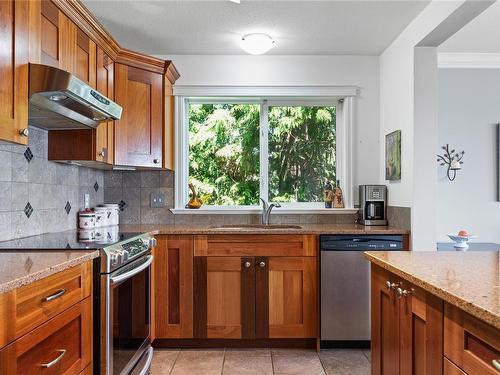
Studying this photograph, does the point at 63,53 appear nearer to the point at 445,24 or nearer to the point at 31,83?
the point at 31,83

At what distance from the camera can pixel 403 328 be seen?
1.42m

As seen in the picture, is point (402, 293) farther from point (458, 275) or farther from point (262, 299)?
point (262, 299)

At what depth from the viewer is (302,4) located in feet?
8.10

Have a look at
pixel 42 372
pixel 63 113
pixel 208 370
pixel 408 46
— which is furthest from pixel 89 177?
pixel 408 46

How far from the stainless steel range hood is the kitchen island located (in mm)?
1487

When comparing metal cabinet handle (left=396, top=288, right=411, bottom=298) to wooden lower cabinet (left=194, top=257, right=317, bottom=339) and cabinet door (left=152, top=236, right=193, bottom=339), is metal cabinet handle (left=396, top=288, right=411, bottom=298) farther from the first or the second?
cabinet door (left=152, top=236, right=193, bottom=339)

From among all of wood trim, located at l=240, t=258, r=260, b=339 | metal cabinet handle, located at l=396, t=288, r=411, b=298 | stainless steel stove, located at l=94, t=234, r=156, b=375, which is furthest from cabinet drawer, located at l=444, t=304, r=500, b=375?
wood trim, located at l=240, t=258, r=260, b=339

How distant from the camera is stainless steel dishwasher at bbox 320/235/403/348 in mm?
2789

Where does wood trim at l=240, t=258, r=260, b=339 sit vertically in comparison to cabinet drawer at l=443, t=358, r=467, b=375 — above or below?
below

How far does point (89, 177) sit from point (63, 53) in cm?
124

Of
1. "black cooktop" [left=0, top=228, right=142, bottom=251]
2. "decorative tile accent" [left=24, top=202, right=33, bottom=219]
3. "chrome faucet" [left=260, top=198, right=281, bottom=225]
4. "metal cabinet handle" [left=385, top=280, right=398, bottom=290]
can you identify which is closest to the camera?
"metal cabinet handle" [left=385, top=280, right=398, bottom=290]

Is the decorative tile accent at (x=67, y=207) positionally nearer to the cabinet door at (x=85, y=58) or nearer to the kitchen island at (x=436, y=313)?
the cabinet door at (x=85, y=58)

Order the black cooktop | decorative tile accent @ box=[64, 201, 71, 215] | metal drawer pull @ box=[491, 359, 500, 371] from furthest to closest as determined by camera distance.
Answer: decorative tile accent @ box=[64, 201, 71, 215] → the black cooktop → metal drawer pull @ box=[491, 359, 500, 371]

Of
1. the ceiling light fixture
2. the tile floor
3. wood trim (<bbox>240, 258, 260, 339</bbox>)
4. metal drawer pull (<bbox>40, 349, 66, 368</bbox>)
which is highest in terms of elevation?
the ceiling light fixture
